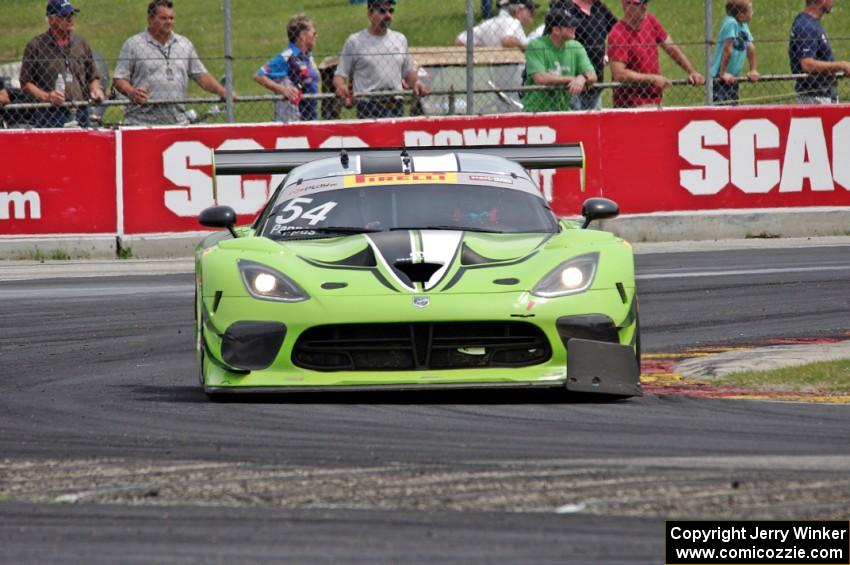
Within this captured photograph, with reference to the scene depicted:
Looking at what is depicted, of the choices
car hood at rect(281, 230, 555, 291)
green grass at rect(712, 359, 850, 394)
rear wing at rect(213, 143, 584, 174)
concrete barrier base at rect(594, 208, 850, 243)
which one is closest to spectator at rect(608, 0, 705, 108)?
concrete barrier base at rect(594, 208, 850, 243)

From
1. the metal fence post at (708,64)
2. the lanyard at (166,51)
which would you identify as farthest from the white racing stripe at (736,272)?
the lanyard at (166,51)

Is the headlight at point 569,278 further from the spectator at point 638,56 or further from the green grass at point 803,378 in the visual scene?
the spectator at point 638,56

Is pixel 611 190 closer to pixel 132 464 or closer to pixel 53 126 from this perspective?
pixel 53 126

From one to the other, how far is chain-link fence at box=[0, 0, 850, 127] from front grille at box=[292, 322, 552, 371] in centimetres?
876

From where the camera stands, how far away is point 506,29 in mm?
17812

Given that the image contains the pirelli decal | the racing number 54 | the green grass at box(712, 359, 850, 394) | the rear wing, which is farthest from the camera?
the rear wing

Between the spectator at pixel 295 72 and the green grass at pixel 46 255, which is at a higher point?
the spectator at pixel 295 72

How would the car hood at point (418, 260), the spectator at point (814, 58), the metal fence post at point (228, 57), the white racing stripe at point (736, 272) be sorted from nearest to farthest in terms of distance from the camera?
1. the car hood at point (418, 260)
2. the white racing stripe at point (736, 272)
3. the metal fence post at point (228, 57)
4. the spectator at point (814, 58)

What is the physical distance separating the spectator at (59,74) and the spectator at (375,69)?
7.65 feet

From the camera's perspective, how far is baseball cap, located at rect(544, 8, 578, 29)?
53.2 ft

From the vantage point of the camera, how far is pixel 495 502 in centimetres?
537

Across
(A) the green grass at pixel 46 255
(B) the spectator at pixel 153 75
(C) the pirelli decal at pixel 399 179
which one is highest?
(B) the spectator at pixel 153 75

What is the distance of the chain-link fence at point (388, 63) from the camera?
16.0m

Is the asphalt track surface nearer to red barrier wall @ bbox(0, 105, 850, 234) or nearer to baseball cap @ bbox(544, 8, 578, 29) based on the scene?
red barrier wall @ bbox(0, 105, 850, 234)
